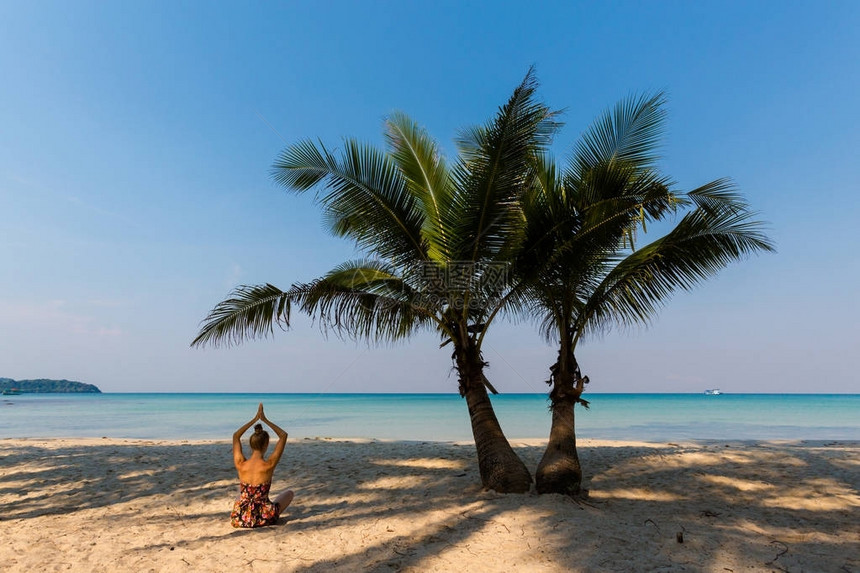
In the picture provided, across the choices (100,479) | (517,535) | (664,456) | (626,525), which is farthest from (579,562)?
(100,479)

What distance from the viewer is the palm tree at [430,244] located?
607 cm

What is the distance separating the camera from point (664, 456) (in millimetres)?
8148

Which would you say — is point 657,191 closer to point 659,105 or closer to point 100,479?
point 659,105

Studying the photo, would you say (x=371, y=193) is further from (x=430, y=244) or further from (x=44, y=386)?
(x=44, y=386)

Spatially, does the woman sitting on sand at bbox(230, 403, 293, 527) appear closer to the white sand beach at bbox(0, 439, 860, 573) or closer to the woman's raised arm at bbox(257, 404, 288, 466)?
the woman's raised arm at bbox(257, 404, 288, 466)

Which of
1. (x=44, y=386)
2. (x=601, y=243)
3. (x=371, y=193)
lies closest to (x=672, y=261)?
(x=601, y=243)

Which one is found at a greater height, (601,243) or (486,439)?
(601,243)

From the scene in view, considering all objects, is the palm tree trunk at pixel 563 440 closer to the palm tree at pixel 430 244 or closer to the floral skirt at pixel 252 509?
the palm tree at pixel 430 244

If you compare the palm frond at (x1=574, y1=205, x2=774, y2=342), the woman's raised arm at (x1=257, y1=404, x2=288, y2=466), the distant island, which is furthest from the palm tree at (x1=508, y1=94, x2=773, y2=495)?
the distant island

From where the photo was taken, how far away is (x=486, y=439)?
21.1 feet

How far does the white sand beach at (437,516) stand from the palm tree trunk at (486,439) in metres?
0.24

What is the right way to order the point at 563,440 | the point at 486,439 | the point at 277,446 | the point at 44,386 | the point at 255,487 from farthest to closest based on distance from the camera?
1. the point at 44,386
2. the point at 486,439
3. the point at 563,440
4. the point at 277,446
5. the point at 255,487

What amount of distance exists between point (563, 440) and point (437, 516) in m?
2.04

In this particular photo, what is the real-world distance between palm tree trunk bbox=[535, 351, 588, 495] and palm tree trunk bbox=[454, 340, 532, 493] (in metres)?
0.30
